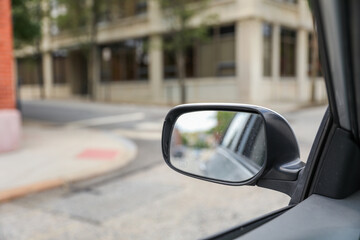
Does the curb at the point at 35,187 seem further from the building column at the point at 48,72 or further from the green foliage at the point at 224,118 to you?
the building column at the point at 48,72

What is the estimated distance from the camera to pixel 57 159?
7195 millimetres

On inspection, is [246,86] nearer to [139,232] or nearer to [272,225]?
[139,232]

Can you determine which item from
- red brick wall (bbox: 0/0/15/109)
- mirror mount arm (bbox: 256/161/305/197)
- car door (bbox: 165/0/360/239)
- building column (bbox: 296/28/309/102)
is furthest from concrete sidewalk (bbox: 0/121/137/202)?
building column (bbox: 296/28/309/102)

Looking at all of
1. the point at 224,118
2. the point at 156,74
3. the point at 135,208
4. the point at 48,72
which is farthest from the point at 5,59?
the point at 48,72

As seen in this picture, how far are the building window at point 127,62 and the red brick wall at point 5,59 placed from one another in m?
19.6

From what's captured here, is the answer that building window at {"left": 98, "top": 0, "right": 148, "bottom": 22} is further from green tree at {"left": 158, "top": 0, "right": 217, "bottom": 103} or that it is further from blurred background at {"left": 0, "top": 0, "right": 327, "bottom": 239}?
green tree at {"left": 158, "top": 0, "right": 217, "bottom": 103}

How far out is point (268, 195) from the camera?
4.82 m

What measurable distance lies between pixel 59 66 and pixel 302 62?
24.0 meters

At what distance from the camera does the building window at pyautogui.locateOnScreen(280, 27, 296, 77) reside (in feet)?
78.8

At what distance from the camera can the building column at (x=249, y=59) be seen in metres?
21.9

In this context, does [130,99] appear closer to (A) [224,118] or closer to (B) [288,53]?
(B) [288,53]

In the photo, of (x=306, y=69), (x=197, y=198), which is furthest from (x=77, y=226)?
(x=306, y=69)

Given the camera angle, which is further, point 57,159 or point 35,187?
point 57,159

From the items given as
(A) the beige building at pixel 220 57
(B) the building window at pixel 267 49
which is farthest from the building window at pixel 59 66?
(B) the building window at pixel 267 49
